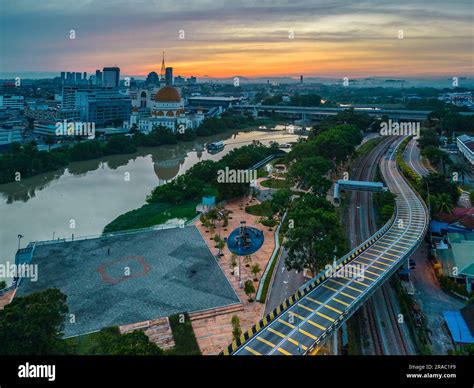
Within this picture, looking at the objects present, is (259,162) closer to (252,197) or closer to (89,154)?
(252,197)

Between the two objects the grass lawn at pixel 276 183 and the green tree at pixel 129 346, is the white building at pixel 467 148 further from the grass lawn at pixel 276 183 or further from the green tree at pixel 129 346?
the green tree at pixel 129 346

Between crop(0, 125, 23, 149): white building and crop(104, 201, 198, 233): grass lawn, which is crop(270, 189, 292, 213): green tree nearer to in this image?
crop(104, 201, 198, 233): grass lawn

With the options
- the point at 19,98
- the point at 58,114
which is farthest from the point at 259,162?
the point at 19,98

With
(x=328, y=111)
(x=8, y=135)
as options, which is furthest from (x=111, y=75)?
(x=8, y=135)

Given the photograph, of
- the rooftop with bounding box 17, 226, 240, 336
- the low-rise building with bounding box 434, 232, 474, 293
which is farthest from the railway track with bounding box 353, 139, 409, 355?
the rooftop with bounding box 17, 226, 240, 336

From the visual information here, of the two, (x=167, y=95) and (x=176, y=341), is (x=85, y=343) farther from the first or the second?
(x=167, y=95)

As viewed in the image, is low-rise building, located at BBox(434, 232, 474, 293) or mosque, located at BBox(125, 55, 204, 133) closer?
low-rise building, located at BBox(434, 232, 474, 293)
